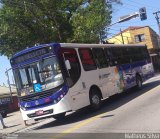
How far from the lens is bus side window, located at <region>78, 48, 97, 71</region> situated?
1639 cm

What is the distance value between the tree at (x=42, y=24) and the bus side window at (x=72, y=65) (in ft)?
55.2

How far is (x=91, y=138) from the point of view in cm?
1054

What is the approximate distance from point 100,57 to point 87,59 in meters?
1.60

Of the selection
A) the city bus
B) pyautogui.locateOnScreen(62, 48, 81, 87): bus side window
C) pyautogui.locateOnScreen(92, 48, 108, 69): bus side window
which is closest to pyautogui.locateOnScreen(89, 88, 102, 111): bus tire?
the city bus

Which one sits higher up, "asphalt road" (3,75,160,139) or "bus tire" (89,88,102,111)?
"bus tire" (89,88,102,111)

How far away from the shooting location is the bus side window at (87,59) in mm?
16391

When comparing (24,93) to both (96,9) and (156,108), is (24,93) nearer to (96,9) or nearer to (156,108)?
(156,108)

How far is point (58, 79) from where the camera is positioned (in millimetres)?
14492

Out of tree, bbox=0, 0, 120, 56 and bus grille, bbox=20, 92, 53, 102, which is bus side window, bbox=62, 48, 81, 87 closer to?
bus grille, bbox=20, 92, 53, 102

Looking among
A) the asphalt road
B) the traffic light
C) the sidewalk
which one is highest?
the traffic light

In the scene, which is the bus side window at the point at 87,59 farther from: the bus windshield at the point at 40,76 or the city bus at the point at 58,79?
the bus windshield at the point at 40,76

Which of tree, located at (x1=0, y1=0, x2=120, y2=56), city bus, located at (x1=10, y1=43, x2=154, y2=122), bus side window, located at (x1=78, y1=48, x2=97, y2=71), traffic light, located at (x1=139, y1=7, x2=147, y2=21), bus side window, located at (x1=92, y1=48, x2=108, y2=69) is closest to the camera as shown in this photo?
city bus, located at (x1=10, y1=43, x2=154, y2=122)

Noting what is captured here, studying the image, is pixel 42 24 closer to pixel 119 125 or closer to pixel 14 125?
pixel 14 125

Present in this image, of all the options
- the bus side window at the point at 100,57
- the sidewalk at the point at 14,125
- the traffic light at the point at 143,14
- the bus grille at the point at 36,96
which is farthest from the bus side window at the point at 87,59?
the traffic light at the point at 143,14
